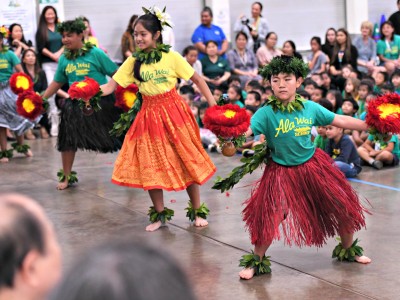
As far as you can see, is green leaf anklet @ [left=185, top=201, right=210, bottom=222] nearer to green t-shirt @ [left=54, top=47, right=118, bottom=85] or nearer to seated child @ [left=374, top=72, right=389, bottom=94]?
green t-shirt @ [left=54, top=47, right=118, bottom=85]

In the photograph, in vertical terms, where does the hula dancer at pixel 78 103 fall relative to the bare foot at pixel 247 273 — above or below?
above

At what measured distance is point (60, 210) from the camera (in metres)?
7.57

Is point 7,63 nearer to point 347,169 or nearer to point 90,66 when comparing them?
point 90,66

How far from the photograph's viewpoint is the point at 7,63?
10445 millimetres

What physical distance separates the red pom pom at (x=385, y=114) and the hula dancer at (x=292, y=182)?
0.08m

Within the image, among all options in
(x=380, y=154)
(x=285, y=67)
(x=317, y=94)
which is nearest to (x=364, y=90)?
(x=317, y=94)

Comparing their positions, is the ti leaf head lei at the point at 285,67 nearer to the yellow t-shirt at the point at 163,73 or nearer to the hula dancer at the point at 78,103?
the yellow t-shirt at the point at 163,73

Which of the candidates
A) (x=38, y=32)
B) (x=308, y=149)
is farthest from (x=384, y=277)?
(x=38, y=32)

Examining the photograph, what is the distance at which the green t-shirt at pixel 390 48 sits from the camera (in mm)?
13945

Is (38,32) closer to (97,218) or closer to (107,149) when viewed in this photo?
(107,149)

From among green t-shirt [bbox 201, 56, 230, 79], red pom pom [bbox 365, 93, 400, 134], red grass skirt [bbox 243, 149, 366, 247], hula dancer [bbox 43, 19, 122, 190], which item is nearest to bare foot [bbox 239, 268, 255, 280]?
red grass skirt [bbox 243, 149, 366, 247]

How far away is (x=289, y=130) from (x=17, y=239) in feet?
12.9

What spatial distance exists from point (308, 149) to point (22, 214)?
3993mm

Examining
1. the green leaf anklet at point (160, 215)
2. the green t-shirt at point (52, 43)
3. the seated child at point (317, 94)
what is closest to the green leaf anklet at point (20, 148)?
the green t-shirt at point (52, 43)
